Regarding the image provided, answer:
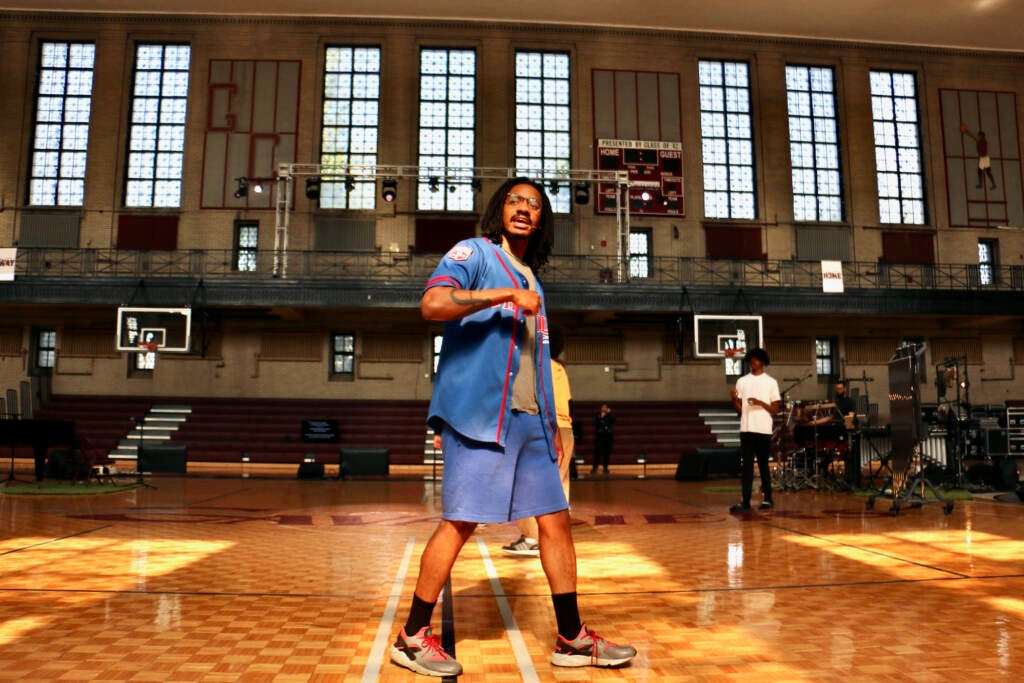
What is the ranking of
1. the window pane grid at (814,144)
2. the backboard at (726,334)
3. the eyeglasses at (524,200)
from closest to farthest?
the eyeglasses at (524,200) → the backboard at (726,334) → the window pane grid at (814,144)

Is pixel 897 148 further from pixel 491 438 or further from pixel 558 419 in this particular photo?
pixel 491 438

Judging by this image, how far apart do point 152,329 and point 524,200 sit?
1771 cm

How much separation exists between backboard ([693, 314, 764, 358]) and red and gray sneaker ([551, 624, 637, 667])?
16.8m

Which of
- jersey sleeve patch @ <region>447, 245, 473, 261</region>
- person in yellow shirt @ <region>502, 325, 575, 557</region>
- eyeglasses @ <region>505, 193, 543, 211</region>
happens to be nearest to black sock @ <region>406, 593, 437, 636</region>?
jersey sleeve patch @ <region>447, 245, 473, 261</region>

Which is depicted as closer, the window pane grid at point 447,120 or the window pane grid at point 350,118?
the window pane grid at point 350,118

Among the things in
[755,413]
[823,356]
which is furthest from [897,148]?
[755,413]

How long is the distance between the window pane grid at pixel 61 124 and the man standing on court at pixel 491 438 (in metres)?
22.8

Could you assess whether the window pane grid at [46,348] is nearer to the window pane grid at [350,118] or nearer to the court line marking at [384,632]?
the window pane grid at [350,118]

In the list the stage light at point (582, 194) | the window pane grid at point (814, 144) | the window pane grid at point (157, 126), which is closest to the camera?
the stage light at point (582, 194)

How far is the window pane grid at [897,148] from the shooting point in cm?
2258

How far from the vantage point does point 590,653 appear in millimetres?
2133

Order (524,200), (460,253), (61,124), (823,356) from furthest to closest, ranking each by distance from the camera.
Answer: (823,356)
(61,124)
(524,200)
(460,253)

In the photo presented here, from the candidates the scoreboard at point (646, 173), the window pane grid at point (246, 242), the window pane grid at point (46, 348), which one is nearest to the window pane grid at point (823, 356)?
the scoreboard at point (646, 173)

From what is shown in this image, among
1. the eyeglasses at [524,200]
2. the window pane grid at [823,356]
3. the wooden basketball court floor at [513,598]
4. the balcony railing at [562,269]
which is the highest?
the balcony railing at [562,269]
